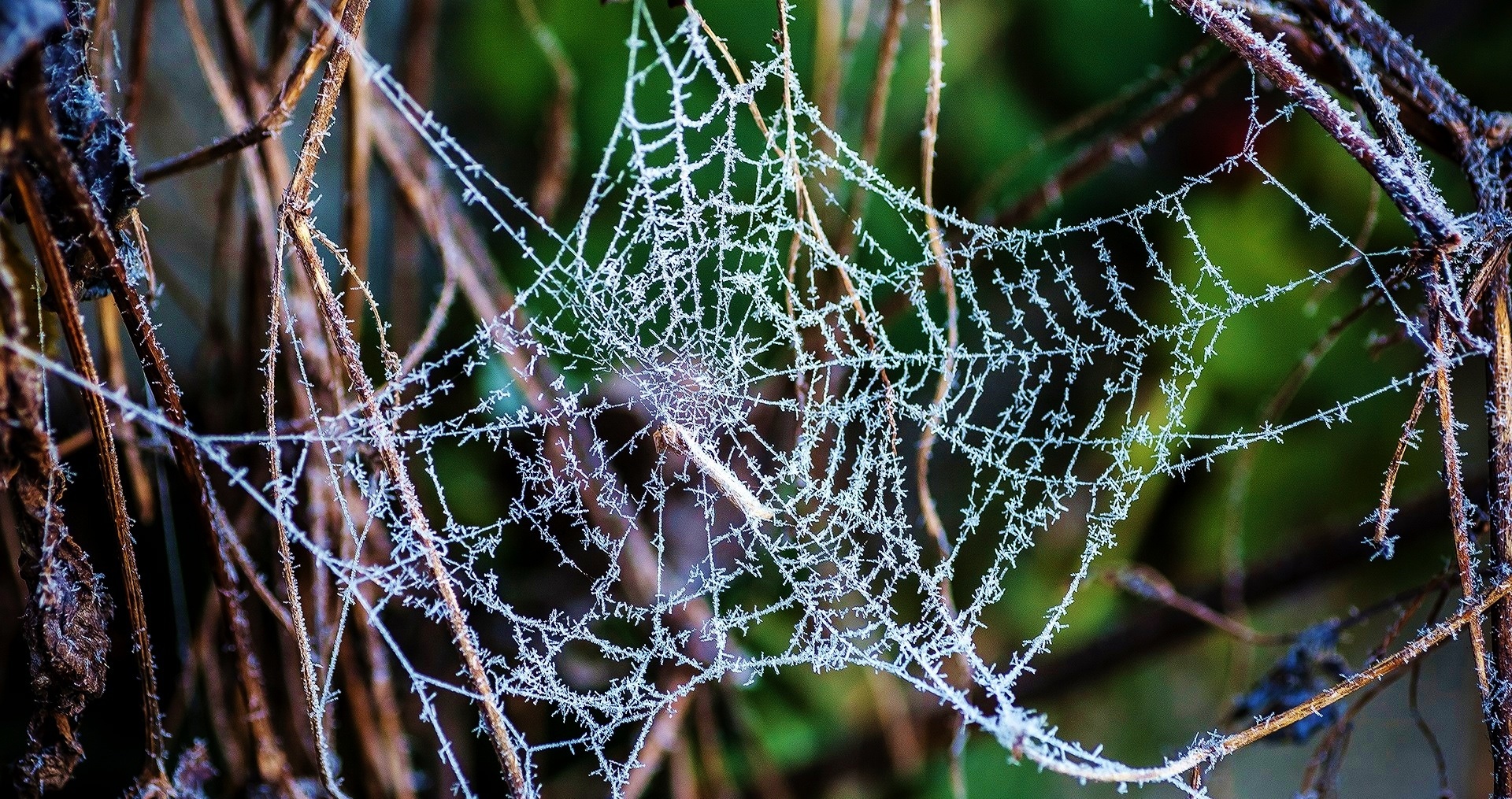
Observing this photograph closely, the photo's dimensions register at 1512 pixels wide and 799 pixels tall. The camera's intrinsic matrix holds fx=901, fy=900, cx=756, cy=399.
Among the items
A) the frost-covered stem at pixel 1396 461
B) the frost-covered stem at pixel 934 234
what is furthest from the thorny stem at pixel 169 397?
the frost-covered stem at pixel 1396 461

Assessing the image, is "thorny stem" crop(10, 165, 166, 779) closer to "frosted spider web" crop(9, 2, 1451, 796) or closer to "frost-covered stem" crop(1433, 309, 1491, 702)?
"frosted spider web" crop(9, 2, 1451, 796)

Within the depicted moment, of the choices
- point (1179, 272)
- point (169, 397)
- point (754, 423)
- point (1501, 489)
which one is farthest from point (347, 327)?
point (1179, 272)

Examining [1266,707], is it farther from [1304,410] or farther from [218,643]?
[218,643]

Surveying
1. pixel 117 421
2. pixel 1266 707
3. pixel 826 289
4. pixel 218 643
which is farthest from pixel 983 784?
pixel 117 421

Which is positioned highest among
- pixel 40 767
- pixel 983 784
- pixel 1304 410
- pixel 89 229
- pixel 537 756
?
pixel 89 229

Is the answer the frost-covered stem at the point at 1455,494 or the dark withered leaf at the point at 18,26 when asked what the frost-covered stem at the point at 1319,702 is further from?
the dark withered leaf at the point at 18,26

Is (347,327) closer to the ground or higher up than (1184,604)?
higher up

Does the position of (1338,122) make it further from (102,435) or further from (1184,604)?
(102,435)
